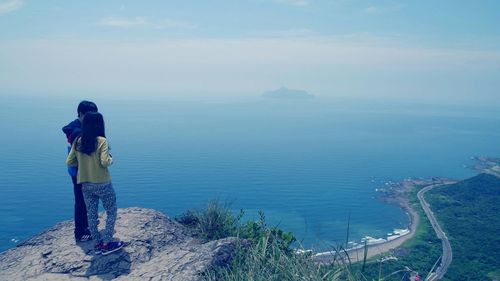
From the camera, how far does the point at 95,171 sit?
488 cm

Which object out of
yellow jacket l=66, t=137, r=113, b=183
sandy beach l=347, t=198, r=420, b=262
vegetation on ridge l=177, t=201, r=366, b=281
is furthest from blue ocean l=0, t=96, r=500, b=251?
yellow jacket l=66, t=137, r=113, b=183

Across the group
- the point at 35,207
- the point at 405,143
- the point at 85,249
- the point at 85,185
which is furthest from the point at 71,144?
the point at 405,143

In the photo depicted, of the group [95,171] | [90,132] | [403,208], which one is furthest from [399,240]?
[90,132]

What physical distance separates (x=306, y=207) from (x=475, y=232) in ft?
55.9

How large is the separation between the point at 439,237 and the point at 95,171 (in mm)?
39161

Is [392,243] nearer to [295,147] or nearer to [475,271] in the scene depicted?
[475,271]

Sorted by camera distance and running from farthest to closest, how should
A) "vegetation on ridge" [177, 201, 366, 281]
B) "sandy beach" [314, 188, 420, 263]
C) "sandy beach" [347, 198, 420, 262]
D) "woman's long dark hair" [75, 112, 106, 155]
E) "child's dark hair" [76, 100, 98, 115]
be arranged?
"sandy beach" [347, 198, 420, 262] → "sandy beach" [314, 188, 420, 263] → "child's dark hair" [76, 100, 98, 115] → "woman's long dark hair" [75, 112, 106, 155] → "vegetation on ridge" [177, 201, 366, 281]

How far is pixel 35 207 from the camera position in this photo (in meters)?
37.8

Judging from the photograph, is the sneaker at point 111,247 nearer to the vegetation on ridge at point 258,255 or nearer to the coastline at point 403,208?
the vegetation on ridge at point 258,255

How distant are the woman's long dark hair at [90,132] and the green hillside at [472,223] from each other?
95.9 feet

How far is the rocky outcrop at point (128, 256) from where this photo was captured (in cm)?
444

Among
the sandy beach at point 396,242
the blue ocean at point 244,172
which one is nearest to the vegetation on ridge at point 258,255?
the blue ocean at point 244,172

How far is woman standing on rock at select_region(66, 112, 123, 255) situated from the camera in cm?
475

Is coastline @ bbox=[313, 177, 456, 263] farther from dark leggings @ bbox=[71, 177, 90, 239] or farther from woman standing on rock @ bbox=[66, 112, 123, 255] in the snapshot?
woman standing on rock @ bbox=[66, 112, 123, 255]
